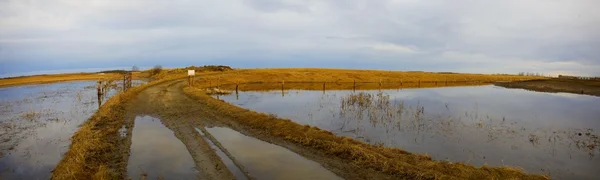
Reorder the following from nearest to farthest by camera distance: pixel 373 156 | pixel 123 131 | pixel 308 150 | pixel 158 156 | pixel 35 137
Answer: pixel 373 156, pixel 158 156, pixel 308 150, pixel 35 137, pixel 123 131

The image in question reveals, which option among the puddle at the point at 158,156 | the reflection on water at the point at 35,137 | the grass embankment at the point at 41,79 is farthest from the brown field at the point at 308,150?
the grass embankment at the point at 41,79

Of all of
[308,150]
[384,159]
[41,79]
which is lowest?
[308,150]

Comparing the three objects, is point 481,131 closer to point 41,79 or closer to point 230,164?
point 230,164

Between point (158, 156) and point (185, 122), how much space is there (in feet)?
21.9

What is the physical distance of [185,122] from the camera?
19.4 m

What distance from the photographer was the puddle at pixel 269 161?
1087cm

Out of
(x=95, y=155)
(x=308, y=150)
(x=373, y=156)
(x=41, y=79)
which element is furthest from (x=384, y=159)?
(x=41, y=79)

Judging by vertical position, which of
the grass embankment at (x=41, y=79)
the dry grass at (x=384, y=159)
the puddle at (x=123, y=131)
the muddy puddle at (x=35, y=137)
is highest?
the grass embankment at (x=41, y=79)

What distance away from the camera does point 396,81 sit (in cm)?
7750

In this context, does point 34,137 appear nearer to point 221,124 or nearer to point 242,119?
point 221,124

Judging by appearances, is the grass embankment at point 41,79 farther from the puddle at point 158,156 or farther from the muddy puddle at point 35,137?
the puddle at point 158,156

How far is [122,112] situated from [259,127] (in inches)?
421

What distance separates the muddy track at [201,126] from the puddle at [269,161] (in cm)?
40

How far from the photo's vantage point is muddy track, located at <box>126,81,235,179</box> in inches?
440
